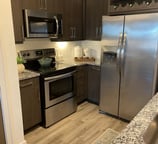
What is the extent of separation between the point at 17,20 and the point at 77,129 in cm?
193

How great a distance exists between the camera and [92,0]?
323 centimetres

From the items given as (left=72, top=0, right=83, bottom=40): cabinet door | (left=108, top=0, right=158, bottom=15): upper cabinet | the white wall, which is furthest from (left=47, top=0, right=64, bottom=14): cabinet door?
the white wall

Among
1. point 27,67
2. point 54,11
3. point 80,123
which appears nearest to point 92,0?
point 54,11

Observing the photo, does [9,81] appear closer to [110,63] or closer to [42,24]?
[42,24]

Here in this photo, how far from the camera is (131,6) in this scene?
2.59 meters

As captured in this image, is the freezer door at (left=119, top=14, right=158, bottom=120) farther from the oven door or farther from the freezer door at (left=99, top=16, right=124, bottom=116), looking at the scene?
the oven door

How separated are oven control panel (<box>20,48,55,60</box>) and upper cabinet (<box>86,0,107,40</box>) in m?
0.89

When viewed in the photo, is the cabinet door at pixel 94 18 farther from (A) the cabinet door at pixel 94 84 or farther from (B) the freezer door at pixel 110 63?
(A) the cabinet door at pixel 94 84

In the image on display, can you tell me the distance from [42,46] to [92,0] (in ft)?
4.44

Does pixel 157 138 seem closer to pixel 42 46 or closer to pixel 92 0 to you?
pixel 42 46

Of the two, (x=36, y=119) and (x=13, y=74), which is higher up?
(x=13, y=74)

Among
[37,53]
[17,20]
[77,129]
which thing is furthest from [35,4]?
[77,129]

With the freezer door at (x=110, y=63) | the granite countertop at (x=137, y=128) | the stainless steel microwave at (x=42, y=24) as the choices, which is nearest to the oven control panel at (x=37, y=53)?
the stainless steel microwave at (x=42, y=24)

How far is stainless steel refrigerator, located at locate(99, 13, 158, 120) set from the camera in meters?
2.38
